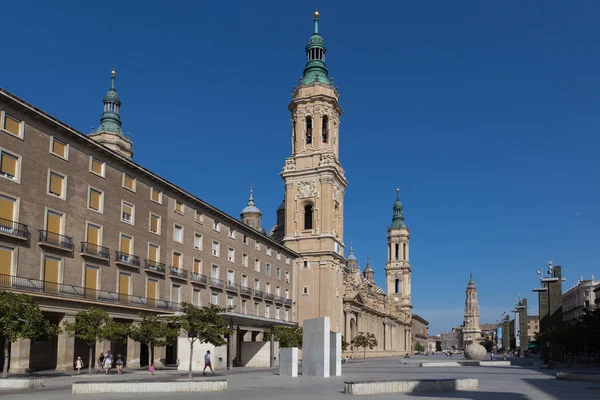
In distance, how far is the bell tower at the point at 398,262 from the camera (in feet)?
617

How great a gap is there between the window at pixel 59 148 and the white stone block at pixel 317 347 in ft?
67.4

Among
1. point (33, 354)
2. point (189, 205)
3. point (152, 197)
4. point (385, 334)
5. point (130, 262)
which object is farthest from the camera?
point (385, 334)

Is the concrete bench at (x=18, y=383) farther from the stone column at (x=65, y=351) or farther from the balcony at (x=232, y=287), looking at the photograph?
the balcony at (x=232, y=287)

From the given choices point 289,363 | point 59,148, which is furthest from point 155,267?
point 289,363

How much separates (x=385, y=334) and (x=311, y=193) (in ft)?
216

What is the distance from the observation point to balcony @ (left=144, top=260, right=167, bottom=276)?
54397 millimetres

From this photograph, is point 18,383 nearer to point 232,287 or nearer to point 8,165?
point 8,165

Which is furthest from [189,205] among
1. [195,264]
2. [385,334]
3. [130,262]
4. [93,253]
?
[385,334]

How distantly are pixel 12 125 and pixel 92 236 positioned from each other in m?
10.4

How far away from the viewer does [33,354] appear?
43.9 meters

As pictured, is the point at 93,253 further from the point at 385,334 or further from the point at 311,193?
the point at 385,334

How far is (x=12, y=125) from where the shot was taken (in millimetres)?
41125

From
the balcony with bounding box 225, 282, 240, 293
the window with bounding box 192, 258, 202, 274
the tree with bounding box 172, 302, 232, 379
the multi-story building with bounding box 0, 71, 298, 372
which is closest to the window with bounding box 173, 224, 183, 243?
the multi-story building with bounding box 0, 71, 298, 372

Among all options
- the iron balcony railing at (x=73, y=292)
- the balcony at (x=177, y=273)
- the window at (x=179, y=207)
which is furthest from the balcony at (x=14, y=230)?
the window at (x=179, y=207)
